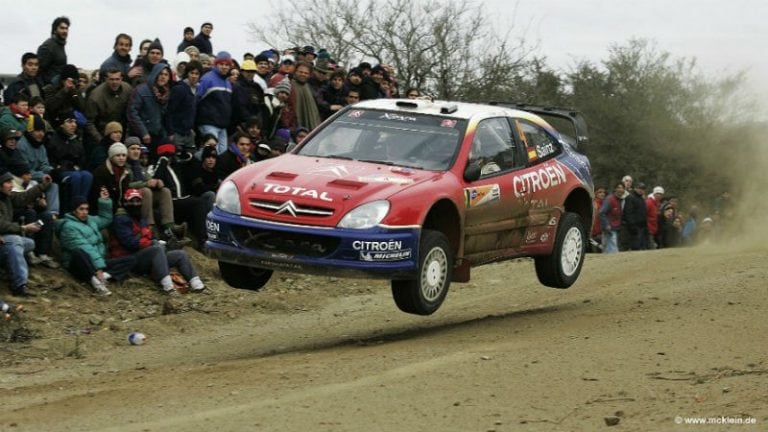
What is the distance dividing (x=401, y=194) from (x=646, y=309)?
134 inches

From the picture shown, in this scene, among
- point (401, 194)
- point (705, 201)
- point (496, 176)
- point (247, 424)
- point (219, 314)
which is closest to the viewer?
point (247, 424)

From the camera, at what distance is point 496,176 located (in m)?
12.3

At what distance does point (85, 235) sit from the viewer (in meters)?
13.9

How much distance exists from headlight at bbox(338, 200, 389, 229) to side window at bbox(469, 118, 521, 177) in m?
1.46

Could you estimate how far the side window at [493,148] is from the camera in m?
12.2

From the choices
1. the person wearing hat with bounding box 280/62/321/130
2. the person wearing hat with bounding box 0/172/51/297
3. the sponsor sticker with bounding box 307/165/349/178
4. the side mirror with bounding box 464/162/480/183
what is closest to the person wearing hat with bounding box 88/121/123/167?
the person wearing hat with bounding box 0/172/51/297

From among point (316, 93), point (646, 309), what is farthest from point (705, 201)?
point (646, 309)

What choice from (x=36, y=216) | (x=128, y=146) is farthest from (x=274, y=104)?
(x=36, y=216)

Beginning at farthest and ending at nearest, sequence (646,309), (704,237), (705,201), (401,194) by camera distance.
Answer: (705,201), (704,237), (646,309), (401,194)

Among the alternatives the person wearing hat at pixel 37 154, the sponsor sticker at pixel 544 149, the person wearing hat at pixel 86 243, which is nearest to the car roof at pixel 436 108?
the sponsor sticker at pixel 544 149

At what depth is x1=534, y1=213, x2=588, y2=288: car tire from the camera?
13422mm

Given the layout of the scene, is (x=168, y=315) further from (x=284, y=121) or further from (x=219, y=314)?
(x=284, y=121)

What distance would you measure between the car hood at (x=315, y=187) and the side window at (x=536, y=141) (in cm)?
168

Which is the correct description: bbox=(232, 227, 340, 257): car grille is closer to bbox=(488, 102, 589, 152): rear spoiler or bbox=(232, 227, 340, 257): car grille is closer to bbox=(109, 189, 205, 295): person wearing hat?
bbox=(109, 189, 205, 295): person wearing hat
